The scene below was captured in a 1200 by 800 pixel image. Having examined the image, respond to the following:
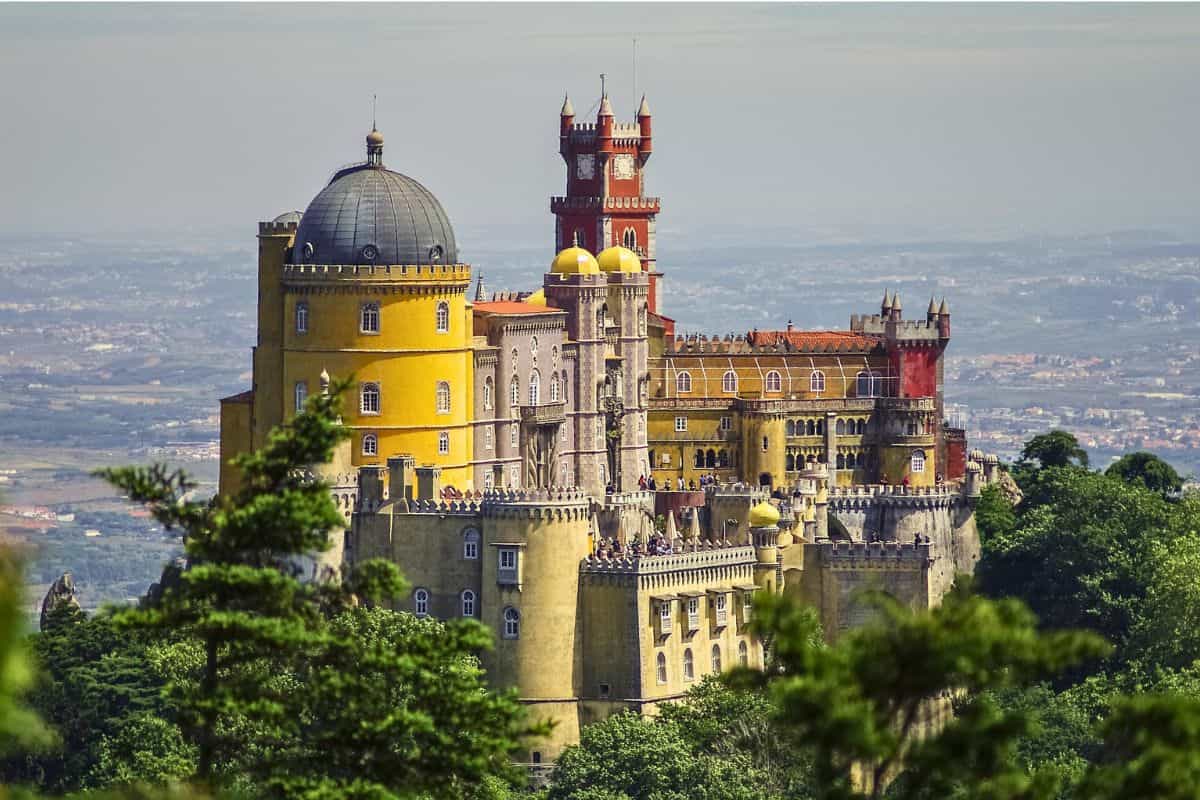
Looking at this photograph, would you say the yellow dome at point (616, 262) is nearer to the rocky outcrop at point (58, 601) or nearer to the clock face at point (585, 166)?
the clock face at point (585, 166)

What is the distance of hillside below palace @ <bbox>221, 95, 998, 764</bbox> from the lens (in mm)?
120812

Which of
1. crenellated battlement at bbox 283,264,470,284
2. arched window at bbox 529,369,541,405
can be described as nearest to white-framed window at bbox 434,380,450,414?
crenellated battlement at bbox 283,264,470,284

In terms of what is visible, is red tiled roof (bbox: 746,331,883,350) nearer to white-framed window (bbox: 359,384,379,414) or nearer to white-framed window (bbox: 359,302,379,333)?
white-framed window (bbox: 359,302,379,333)

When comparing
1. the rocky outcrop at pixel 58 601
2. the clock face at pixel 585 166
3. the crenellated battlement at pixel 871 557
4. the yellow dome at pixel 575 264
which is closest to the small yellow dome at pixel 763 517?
the crenellated battlement at pixel 871 557

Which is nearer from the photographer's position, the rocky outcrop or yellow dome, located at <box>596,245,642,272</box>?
the rocky outcrop

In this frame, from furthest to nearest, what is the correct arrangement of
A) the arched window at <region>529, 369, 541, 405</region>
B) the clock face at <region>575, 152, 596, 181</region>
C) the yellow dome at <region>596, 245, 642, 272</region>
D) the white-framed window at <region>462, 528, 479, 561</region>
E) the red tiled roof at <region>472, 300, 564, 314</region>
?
1. the clock face at <region>575, 152, 596, 181</region>
2. the yellow dome at <region>596, 245, 642, 272</region>
3. the red tiled roof at <region>472, 300, 564, 314</region>
4. the arched window at <region>529, 369, 541, 405</region>
5. the white-framed window at <region>462, 528, 479, 561</region>

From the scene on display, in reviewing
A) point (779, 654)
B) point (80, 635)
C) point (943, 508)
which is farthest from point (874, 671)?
point (943, 508)

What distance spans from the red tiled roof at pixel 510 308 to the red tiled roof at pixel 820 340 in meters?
17.7

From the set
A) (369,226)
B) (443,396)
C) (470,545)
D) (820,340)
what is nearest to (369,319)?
(369,226)

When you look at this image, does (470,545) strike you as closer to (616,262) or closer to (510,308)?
(510,308)

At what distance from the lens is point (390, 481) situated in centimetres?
12450

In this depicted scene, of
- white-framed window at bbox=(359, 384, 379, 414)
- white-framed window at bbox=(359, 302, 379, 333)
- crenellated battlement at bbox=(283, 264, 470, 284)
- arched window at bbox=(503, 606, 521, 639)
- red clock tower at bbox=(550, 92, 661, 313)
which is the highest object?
red clock tower at bbox=(550, 92, 661, 313)

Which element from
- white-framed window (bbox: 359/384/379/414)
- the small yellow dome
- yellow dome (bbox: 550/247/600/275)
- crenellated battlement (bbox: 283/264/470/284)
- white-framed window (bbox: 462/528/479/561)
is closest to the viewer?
white-framed window (bbox: 462/528/479/561)

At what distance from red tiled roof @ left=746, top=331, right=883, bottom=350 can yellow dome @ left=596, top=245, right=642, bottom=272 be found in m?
10.8
